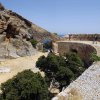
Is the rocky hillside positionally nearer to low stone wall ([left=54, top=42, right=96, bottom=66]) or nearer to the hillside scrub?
low stone wall ([left=54, top=42, right=96, bottom=66])

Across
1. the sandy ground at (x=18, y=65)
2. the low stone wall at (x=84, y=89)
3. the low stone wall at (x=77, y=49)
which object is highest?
the low stone wall at (x=84, y=89)

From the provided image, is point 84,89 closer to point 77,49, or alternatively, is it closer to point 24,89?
point 24,89

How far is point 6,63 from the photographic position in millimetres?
38375

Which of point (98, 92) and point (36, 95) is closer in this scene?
point (98, 92)

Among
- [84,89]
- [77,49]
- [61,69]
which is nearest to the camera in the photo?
[84,89]

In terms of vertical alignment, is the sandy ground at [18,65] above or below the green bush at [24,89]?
below


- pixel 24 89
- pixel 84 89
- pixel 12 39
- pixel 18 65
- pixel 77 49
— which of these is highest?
pixel 12 39

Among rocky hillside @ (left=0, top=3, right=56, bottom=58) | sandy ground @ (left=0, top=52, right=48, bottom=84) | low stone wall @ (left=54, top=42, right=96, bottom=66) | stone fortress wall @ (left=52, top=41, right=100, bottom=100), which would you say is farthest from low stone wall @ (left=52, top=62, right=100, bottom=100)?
rocky hillside @ (left=0, top=3, right=56, bottom=58)

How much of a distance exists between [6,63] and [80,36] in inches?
867

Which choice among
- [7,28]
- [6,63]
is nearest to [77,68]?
[6,63]

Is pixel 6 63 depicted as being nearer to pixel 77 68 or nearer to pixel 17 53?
pixel 17 53

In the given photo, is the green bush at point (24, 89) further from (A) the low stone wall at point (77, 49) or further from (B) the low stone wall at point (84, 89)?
(A) the low stone wall at point (77, 49)

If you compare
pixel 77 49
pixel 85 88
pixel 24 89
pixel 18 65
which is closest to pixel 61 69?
pixel 24 89

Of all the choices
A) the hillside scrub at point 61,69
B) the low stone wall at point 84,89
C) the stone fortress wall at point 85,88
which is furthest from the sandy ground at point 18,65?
the low stone wall at point 84,89
